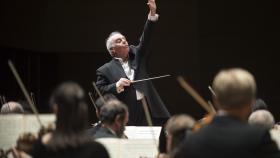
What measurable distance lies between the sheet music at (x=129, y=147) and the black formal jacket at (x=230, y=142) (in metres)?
1.29

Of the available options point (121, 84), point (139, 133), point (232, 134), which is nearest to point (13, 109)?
point (139, 133)

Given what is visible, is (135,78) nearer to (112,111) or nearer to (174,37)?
(112,111)

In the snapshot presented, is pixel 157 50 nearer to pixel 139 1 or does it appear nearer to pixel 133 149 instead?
pixel 139 1

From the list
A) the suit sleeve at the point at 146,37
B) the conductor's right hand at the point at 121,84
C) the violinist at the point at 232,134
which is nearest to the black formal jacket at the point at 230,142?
the violinist at the point at 232,134

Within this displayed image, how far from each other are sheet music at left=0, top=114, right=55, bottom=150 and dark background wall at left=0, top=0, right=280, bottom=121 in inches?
212

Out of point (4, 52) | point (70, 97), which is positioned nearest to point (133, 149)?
point (70, 97)

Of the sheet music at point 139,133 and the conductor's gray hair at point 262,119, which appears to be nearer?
the conductor's gray hair at point 262,119

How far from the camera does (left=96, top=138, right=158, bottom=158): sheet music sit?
13.7 feet

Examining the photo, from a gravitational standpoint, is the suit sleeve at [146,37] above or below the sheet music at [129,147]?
above

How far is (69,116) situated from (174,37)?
7.18 meters

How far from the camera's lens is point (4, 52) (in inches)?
381

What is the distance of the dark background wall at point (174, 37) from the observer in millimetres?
10156

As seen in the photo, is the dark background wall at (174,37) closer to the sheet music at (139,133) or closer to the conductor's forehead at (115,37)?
the conductor's forehead at (115,37)

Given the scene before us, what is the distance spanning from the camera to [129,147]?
431 cm
